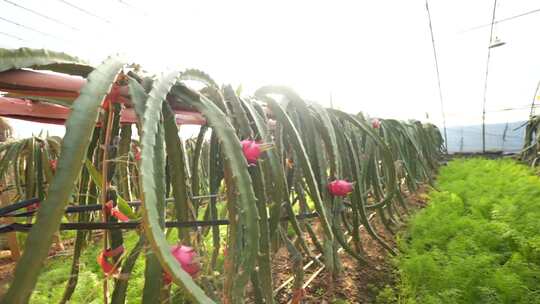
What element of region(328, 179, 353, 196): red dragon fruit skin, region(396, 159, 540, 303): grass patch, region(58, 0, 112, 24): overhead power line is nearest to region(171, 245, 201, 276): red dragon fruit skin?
region(328, 179, 353, 196): red dragon fruit skin

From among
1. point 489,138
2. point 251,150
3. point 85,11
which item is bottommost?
point 489,138

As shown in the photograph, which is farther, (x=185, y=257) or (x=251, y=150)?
(x=251, y=150)

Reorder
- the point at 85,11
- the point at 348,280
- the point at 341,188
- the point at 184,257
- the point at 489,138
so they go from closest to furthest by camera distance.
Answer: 1. the point at 184,257
2. the point at 341,188
3. the point at 348,280
4. the point at 85,11
5. the point at 489,138

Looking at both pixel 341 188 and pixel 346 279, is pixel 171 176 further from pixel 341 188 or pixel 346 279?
pixel 346 279

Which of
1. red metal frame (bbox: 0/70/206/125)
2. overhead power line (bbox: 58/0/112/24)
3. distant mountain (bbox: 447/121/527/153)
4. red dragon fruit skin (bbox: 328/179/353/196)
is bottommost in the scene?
distant mountain (bbox: 447/121/527/153)


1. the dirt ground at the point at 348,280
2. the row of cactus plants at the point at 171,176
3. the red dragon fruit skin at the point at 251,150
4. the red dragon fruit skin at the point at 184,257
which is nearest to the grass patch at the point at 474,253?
the dirt ground at the point at 348,280

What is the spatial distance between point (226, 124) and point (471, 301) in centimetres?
122

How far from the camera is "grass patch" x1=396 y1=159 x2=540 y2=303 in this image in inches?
48.9

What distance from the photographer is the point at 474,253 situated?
5.10 ft

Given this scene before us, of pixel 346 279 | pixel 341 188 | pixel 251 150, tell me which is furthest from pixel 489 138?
pixel 251 150

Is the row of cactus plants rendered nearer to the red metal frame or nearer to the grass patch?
the red metal frame

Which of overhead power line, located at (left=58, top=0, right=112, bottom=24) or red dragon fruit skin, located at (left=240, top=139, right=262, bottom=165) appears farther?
overhead power line, located at (left=58, top=0, right=112, bottom=24)

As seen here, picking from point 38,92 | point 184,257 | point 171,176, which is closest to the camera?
point 184,257

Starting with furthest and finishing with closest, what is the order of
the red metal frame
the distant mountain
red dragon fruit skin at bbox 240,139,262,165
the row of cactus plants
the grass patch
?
the distant mountain → the grass patch → red dragon fruit skin at bbox 240,139,262,165 → the red metal frame → the row of cactus plants
